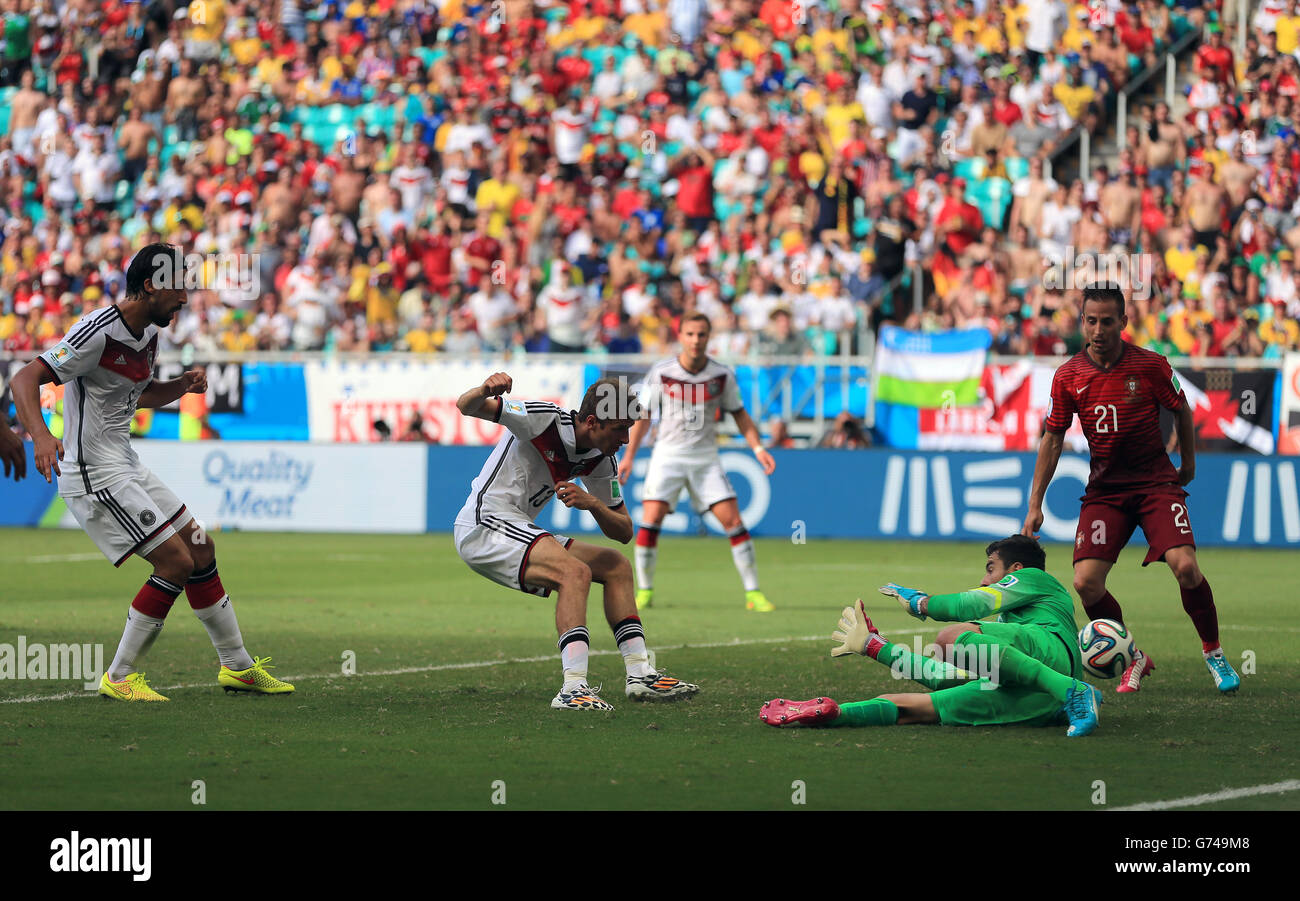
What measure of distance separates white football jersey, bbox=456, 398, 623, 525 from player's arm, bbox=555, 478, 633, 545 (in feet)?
0.40

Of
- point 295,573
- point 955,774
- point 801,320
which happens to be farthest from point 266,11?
point 955,774

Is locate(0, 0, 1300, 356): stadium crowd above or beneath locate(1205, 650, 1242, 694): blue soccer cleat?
above

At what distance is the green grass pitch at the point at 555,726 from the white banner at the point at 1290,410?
541 centimetres

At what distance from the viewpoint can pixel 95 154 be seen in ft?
99.1

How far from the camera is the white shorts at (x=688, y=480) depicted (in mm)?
15172

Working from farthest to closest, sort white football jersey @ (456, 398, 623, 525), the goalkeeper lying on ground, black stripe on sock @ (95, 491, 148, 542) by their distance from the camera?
white football jersey @ (456, 398, 623, 525) → black stripe on sock @ (95, 491, 148, 542) → the goalkeeper lying on ground

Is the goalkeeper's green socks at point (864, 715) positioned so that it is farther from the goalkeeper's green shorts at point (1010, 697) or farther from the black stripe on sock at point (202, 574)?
the black stripe on sock at point (202, 574)

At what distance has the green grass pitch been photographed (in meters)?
6.53

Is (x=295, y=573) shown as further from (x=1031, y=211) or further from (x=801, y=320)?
(x=1031, y=211)

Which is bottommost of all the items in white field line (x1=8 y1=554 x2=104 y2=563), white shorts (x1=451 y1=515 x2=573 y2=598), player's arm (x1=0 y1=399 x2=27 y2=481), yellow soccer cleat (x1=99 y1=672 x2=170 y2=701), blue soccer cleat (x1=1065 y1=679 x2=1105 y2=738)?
white field line (x1=8 y1=554 x2=104 y2=563)

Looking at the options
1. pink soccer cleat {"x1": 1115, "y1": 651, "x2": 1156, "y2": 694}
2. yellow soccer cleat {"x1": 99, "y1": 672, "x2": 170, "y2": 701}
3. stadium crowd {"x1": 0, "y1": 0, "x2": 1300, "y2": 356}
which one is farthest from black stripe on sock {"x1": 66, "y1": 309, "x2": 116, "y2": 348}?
stadium crowd {"x1": 0, "y1": 0, "x2": 1300, "y2": 356}

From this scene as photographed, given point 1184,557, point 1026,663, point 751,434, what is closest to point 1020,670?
point 1026,663

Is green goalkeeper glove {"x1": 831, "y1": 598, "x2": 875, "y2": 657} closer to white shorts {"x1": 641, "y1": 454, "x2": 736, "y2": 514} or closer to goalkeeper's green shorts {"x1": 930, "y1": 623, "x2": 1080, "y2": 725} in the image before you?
goalkeeper's green shorts {"x1": 930, "y1": 623, "x2": 1080, "y2": 725}

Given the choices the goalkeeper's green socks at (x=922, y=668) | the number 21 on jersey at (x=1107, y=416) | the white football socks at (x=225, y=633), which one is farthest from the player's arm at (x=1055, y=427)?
the white football socks at (x=225, y=633)
